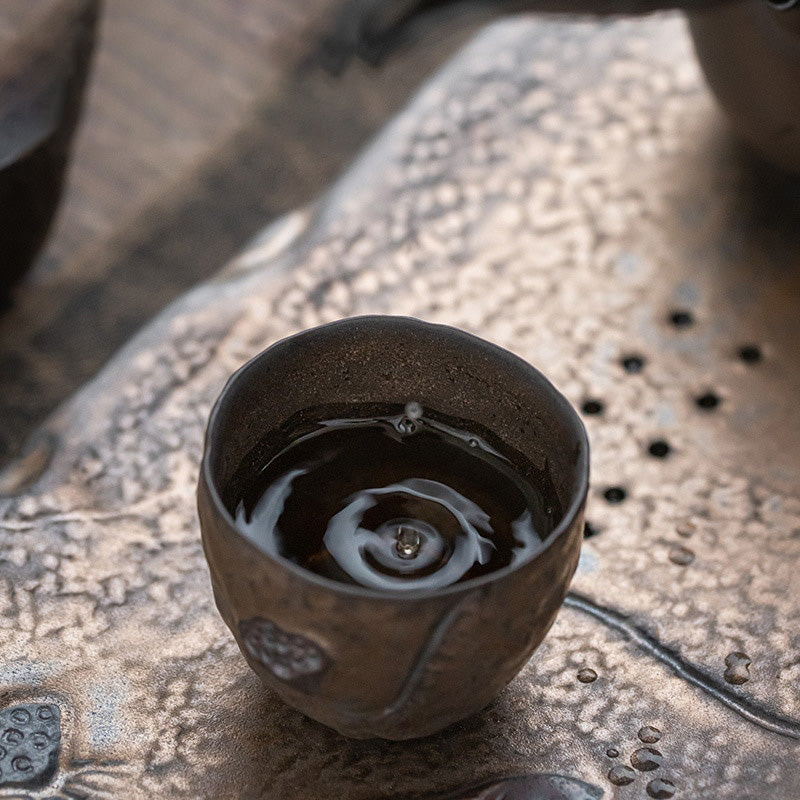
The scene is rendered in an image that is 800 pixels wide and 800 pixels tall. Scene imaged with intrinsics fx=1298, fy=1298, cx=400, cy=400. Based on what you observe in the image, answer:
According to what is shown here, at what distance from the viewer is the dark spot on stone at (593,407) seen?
1.93 ft

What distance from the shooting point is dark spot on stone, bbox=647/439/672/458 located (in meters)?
0.57

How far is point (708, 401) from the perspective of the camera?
59 centimetres

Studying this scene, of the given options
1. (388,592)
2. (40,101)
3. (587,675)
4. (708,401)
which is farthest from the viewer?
(40,101)

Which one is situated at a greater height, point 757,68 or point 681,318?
point 757,68

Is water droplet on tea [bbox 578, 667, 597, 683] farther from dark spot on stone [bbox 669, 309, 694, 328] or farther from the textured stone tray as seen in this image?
dark spot on stone [bbox 669, 309, 694, 328]

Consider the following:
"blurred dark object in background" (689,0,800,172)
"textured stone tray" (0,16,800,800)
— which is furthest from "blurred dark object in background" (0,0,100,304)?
"blurred dark object in background" (689,0,800,172)

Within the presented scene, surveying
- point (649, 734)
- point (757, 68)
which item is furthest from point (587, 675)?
point (757, 68)

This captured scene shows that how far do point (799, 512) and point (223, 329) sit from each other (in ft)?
0.89

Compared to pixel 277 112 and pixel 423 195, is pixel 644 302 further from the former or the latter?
pixel 277 112

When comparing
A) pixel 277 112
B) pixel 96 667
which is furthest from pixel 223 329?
pixel 277 112

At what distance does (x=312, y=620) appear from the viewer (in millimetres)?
389

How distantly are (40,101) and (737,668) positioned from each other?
0.57 m

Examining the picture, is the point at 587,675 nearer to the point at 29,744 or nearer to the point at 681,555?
the point at 681,555

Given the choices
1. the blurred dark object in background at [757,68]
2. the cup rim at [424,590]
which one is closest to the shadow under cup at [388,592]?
the cup rim at [424,590]
